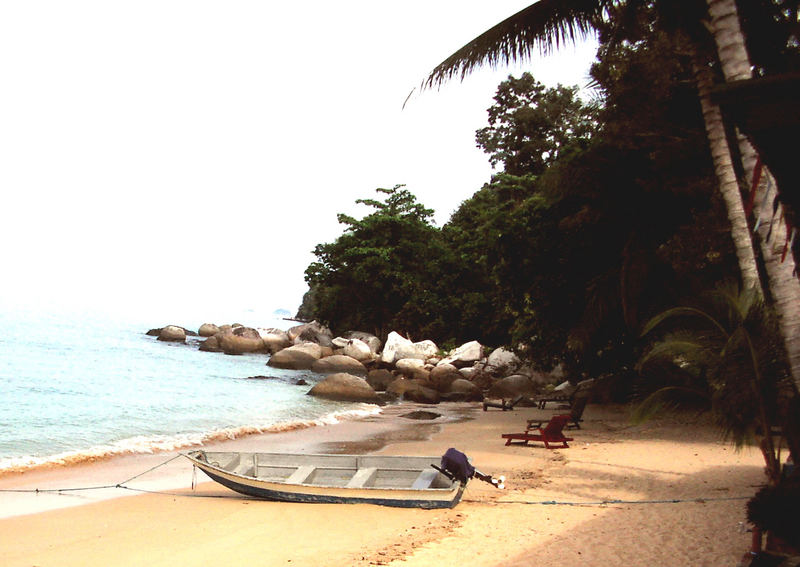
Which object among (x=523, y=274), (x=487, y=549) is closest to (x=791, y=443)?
(x=487, y=549)

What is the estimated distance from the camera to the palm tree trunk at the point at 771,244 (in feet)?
21.9

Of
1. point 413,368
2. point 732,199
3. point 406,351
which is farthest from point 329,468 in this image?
point 406,351

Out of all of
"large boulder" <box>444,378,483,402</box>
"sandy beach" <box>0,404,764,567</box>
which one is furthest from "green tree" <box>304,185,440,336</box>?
"sandy beach" <box>0,404,764,567</box>

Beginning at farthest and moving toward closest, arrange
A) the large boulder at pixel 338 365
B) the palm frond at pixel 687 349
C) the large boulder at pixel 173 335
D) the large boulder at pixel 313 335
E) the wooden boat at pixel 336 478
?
the large boulder at pixel 173 335, the large boulder at pixel 313 335, the large boulder at pixel 338 365, the wooden boat at pixel 336 478, the palm frond at pixel 687 349

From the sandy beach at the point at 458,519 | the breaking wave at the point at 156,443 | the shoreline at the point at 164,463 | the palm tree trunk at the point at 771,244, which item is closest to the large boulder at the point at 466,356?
the shoreline at the point at 164,463

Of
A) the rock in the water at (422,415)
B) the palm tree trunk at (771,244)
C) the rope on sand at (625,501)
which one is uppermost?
the palm tree trunk at (771,244)

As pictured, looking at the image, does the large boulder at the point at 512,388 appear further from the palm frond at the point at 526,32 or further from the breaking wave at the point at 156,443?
the palm frond at the point at 526,32

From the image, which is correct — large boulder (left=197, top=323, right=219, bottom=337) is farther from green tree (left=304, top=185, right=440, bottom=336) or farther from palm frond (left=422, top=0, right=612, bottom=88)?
palm frond (left=422, top=0, right=612, bottom=88)

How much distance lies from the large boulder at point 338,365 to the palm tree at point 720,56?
27.6 m

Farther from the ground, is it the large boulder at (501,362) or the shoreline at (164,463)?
the large boulder at (501,362)

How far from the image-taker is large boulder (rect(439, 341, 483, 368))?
33.4m

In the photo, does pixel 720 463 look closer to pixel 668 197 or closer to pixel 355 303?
pixel 668 197

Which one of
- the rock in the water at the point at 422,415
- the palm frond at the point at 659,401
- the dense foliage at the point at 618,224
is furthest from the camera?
the rock in the water at the point at 422,415

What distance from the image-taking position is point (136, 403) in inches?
1014
